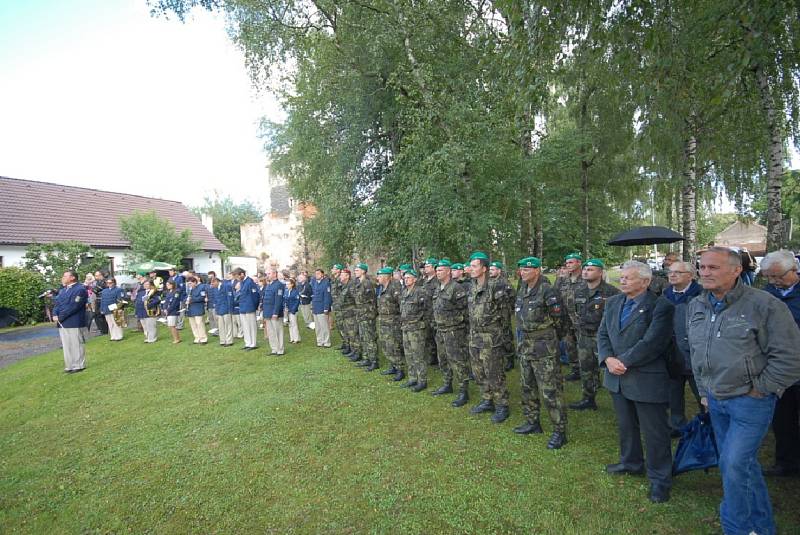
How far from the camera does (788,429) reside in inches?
161

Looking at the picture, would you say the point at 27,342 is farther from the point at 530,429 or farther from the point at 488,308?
the point at 530,429

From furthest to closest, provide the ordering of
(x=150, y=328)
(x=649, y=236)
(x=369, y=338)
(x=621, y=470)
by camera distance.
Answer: (x=150, y=328) < (x=369, y=338) < (x=649, y=236) < (x=621, y=470)

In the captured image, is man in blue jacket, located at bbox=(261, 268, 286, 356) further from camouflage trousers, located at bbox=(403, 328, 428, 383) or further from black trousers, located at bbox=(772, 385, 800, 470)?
black trousers, located at bbox=(772, 385, 800, 470)

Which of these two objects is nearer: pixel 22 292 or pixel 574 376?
pixel 574 376

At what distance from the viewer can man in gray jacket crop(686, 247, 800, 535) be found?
113 inches

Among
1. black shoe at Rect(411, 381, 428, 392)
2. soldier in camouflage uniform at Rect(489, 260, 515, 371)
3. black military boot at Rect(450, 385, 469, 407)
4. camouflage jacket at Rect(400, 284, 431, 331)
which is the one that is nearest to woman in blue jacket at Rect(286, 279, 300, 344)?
camouflage jacket at Rect(400, 284, 431, 331)

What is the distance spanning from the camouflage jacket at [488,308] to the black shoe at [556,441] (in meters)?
1.44

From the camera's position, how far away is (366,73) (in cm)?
1289

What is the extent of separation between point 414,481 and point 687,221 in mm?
11742

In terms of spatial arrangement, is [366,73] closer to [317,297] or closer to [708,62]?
[317,297]

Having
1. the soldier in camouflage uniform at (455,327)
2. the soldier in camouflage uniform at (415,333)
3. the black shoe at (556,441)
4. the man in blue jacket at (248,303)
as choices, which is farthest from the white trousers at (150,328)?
the black shoe at (556,441)

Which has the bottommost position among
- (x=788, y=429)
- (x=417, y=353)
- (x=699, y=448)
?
(x=788, y=429)

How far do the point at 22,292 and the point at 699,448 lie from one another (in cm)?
2410

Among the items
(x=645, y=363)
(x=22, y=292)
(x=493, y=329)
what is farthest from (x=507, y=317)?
(x=22, y=292)
